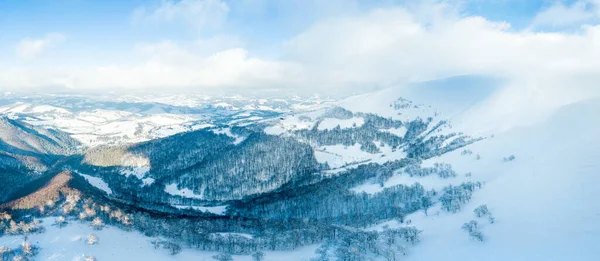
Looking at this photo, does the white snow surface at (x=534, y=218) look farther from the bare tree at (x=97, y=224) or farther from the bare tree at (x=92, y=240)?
the bare tree at (x=97, y=224)

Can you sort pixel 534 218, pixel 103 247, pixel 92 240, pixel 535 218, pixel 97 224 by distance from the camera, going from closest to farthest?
1. pixel 92 240
2. pixel 103 247
3. pixel 97 224
4. pixel 535 218
5. pixel 534 218

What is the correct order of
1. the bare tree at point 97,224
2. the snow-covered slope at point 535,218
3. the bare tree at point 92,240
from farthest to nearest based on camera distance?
the bare tree at point 97,224 < the bare tree at point 92,240 < the snow-covered slope at point 535,218

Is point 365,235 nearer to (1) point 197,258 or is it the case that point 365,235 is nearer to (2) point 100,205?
(1) point 197,258

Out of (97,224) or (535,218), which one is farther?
(535,218)

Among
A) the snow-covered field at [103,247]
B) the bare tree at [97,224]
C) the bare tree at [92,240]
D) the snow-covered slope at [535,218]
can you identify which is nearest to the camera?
the snow-covered slope at [535,218]

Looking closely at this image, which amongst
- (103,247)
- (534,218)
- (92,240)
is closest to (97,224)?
(92,240)

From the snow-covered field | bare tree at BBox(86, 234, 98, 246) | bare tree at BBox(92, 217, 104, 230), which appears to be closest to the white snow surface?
the snow-covered field

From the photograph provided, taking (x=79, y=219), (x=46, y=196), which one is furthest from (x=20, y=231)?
(x=46, y=196)

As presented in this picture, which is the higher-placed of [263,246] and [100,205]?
[100,205]

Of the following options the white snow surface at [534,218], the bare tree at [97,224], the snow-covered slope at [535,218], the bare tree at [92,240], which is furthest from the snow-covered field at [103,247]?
the snow-covered slope at [535,218]

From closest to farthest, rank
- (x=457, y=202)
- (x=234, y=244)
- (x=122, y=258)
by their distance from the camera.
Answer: (x=122, y=258) < (x=234, y=244) < (x=457, y=202)

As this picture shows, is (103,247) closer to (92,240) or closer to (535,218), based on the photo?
(92,240)
